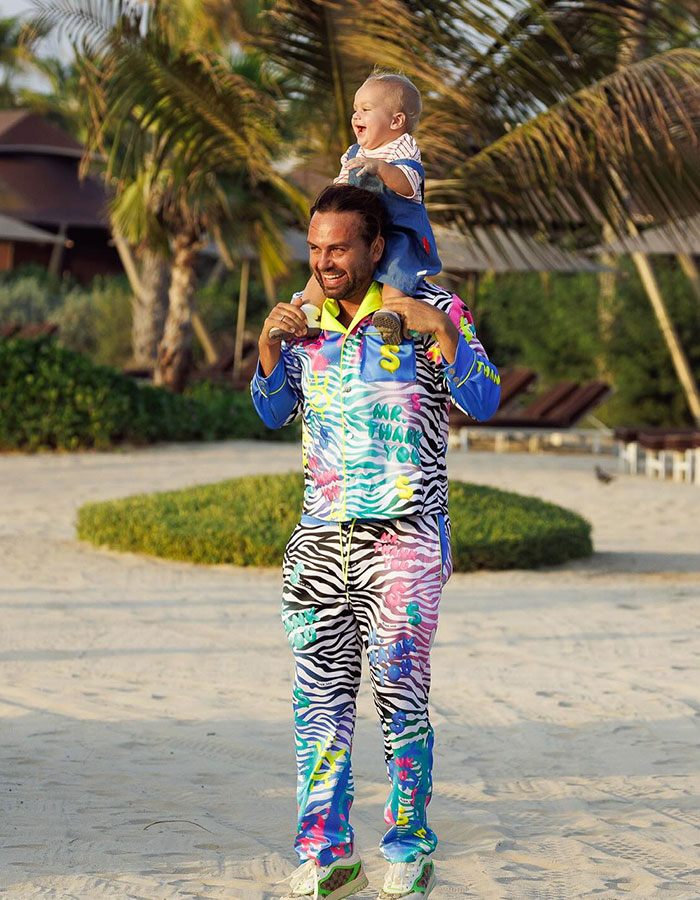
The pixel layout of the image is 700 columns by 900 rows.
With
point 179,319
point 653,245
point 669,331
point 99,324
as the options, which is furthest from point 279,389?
point 99,324

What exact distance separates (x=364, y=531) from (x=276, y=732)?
228 centimetres

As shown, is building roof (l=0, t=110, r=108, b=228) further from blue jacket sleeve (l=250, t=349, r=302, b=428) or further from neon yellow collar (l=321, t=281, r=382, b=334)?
neon yellow collar (l=321, t=281, r=382, b=334)

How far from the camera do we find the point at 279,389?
3.31m

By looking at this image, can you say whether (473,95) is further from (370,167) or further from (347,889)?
(347,889)

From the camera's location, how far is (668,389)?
21.2m

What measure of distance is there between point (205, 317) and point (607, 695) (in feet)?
79.9

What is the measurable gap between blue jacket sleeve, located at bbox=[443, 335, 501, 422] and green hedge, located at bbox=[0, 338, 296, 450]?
39.1ft

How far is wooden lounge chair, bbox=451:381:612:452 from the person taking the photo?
688 inches

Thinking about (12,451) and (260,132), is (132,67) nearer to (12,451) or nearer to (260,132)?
(260,132)

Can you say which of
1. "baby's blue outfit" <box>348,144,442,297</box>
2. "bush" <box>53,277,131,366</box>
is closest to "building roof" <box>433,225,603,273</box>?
"baby's blue outfit" <box>348,144,442,297</box>

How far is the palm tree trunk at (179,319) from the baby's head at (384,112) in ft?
44.9

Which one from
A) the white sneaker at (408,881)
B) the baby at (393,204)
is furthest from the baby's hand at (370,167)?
the white sneaker at (408,881)

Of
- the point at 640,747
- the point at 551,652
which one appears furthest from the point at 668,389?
the point at 640,747

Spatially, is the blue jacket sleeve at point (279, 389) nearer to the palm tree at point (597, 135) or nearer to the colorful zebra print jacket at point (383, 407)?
the colorful zebra print jacket at point (383, 407)
